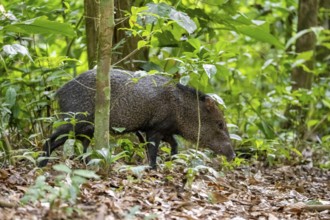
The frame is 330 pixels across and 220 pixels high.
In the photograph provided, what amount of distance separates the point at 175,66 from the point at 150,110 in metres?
0.62

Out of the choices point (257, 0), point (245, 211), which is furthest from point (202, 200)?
point (257, 0)

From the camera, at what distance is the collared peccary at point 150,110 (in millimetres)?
6242

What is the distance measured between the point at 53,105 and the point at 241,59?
137 inches

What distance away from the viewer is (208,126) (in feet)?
23.6

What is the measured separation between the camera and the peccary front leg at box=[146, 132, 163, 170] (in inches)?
251

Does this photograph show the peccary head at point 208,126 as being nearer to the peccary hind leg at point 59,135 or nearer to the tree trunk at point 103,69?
the peccary hind leg at point 59,135

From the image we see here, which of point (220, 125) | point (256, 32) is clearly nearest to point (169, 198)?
point (220, 125)

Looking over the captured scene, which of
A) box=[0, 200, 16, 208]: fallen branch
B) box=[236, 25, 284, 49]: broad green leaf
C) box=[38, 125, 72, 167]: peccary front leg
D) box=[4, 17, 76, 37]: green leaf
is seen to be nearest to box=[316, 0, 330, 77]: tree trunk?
box=[236, 25, 284, 49]: broad green leaf

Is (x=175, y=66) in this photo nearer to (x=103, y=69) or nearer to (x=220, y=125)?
(x=220, y=125)

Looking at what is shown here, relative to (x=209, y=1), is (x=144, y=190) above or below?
below

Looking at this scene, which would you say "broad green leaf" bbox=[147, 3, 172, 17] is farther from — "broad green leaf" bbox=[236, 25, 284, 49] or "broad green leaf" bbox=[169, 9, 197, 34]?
"broad green leaf" bbox=[236, 25, 284, 49]

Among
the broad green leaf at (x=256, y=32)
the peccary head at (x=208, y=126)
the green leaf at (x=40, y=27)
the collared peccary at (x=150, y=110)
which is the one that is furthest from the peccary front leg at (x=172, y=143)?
the green leaf at (x=40, y=27)

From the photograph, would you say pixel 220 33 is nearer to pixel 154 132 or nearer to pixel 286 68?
pixel 286 68

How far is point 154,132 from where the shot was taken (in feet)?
22.0
